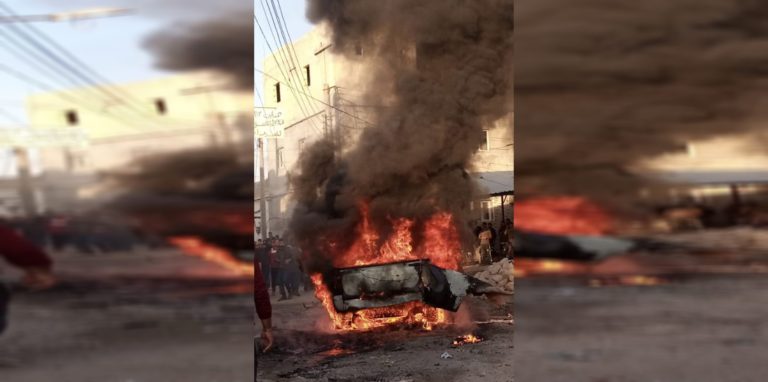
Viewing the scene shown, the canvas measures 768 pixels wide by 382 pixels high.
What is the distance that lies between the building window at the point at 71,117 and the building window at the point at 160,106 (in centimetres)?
32

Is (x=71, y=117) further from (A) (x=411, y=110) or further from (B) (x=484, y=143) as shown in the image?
(B) (x=484, y=143)

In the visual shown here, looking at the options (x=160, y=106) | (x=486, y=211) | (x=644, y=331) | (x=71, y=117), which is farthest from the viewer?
(x=486, y=211)

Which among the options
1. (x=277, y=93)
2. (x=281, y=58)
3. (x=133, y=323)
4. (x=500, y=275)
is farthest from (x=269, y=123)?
(x=500, y=275)

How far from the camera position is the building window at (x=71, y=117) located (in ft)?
9.73

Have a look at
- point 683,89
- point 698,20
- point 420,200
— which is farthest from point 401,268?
point 698,20

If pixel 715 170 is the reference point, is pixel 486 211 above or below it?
below

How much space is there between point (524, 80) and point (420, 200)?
2.97ft

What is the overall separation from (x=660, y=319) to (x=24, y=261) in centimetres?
301

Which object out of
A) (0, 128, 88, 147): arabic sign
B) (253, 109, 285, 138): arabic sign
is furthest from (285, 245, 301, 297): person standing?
(0, 128, 88, 147): arabic sign

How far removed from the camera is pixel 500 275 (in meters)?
4.18

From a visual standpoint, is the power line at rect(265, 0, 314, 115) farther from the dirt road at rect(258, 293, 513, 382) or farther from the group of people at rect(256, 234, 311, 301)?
the dirt road at rect(258, 293, 513, 382)

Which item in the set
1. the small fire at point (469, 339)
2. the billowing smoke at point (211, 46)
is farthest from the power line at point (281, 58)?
the small fire at point (469, 339)

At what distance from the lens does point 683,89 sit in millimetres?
3775

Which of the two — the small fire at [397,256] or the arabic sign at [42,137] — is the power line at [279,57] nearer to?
the small fire at [397,256]
